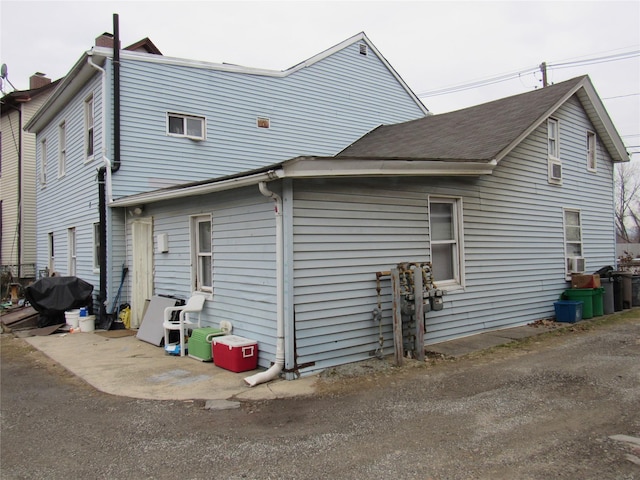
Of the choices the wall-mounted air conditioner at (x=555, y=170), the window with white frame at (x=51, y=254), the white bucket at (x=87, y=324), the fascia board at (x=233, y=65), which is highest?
the fascia board at (x=233, y=65)

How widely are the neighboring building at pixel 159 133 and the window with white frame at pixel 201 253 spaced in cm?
4

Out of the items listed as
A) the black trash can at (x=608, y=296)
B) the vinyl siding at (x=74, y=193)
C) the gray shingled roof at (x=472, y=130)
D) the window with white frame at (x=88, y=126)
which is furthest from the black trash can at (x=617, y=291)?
the window with white frame at (x=88, y=126)

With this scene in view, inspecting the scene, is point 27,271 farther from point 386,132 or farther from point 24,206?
point 386,132

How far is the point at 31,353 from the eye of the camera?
8516mm

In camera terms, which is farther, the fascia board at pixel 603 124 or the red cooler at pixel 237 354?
the fascia board at pixel 603 124

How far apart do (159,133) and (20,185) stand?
10326mm

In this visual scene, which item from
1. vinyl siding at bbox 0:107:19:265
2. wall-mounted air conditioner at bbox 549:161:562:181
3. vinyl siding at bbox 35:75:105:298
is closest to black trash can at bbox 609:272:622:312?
wall-mounted air conditioner at bbox 549:161:562:181

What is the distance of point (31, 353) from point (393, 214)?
6774 millimetres

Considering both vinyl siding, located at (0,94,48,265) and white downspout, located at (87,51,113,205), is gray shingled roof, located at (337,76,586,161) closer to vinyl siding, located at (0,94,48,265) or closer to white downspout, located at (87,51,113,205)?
white downspout, located at (87,51,113,205)

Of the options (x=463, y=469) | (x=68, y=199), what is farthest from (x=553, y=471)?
(x=68, y=199)

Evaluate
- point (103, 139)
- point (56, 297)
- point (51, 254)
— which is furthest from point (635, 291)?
point (51, 254)

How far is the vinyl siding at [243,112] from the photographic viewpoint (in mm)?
11109

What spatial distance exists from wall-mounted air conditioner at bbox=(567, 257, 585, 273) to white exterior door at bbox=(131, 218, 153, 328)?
9617 mm

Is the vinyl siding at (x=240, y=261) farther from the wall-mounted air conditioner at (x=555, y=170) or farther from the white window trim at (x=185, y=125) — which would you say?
the wall-mounted air conditioner at (x=555, y=170)
